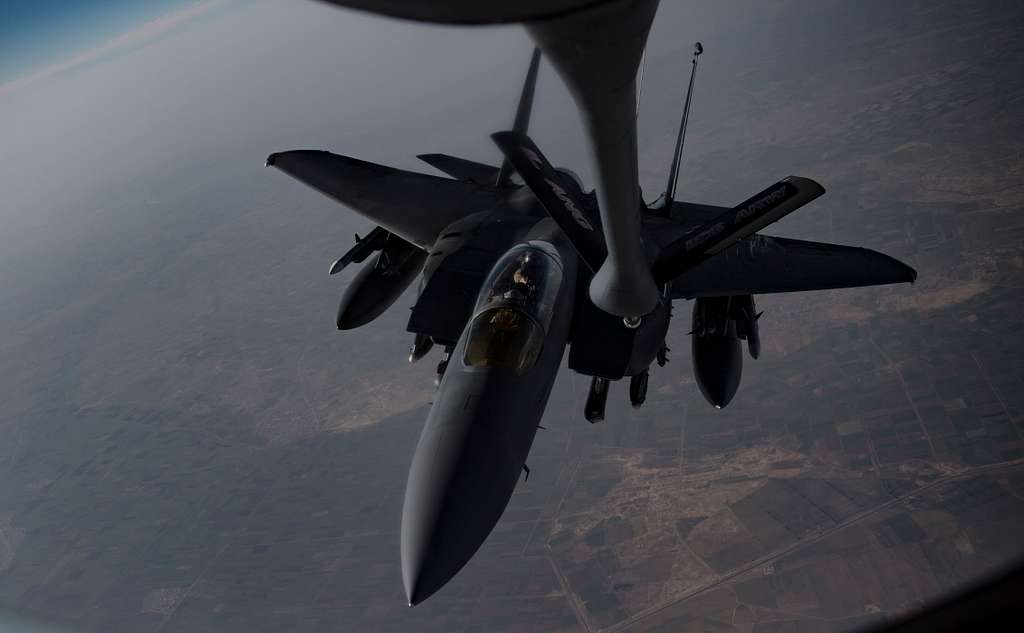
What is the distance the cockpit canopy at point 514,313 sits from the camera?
314 inches

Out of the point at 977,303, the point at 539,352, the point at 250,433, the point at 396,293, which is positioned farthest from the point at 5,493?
the point at 977,303

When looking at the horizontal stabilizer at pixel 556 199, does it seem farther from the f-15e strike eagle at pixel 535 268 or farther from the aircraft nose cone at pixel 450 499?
the aircraft nose cone at pixel 450 499

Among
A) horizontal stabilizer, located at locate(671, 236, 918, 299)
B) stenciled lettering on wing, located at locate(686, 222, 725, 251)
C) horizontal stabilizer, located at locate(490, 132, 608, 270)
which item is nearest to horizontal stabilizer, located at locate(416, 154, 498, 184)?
horizontal stabilizer, located at locate(671, 236, 918, 299)

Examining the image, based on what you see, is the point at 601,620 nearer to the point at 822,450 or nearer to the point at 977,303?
the point at 822,450

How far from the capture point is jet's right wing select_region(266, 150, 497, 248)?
12734mm

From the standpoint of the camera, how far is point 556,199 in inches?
297

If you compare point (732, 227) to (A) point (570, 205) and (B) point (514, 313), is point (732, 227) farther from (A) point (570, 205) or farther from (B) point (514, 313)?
(B) point (514, 313)

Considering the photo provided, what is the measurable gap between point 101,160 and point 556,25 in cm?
21721

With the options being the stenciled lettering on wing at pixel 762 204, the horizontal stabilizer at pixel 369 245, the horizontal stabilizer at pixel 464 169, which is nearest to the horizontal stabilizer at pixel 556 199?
the stenciled lettering on wing at pixel 762 204

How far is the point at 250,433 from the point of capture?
56.7m

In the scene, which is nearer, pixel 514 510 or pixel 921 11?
pixel 514 510

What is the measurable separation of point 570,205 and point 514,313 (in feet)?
5.11

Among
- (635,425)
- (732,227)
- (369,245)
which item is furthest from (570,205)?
(635,425)

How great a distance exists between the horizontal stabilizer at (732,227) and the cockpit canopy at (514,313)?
6.07 feet
